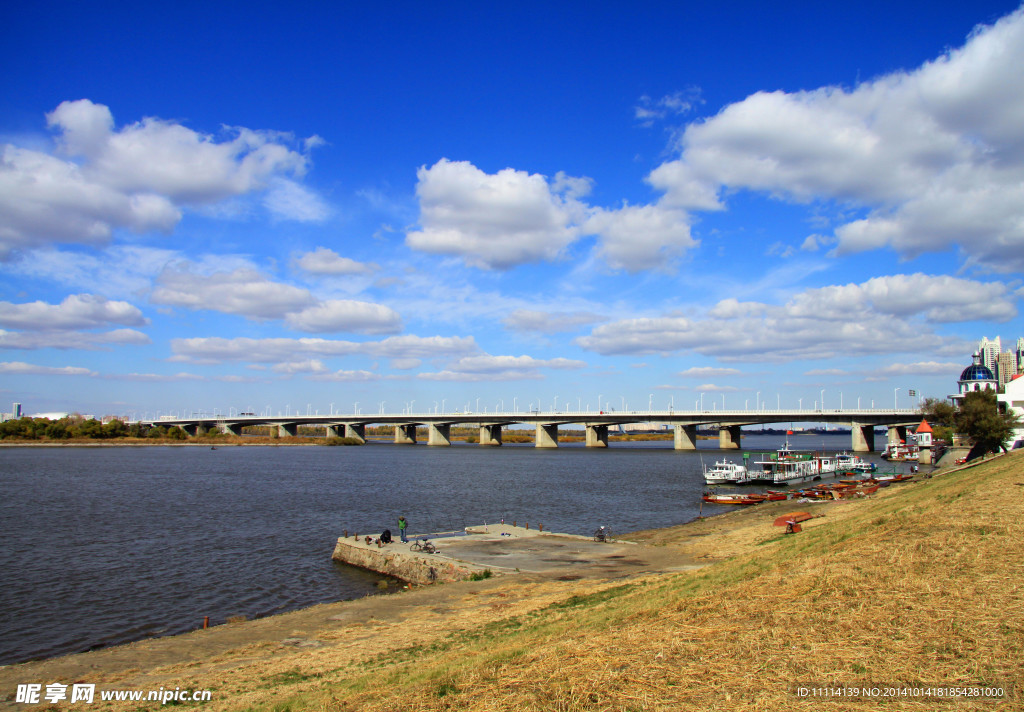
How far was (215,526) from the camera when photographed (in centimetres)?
5406

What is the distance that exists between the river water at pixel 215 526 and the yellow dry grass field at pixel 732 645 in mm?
11504

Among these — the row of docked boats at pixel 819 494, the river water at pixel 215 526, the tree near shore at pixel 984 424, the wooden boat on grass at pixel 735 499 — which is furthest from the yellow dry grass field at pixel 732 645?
the tree near shore at pixel 984 424

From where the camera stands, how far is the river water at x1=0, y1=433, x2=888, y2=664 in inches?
1166

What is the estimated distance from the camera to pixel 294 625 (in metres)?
24.1

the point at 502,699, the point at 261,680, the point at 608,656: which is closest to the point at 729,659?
the point at 608,656

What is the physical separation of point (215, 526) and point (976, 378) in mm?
163070

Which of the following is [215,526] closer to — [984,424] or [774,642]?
[774,642]

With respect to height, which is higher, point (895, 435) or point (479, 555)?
point (895, 435)

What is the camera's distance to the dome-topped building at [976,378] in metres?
147

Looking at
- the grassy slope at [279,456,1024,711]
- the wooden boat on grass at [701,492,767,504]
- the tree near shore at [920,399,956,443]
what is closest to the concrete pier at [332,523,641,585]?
the grassy slope at [279,456,1024,711]

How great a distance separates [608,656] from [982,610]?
686 centimetres

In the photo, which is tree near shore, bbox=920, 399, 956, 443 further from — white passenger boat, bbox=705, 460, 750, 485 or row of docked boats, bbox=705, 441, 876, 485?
white passenger boat, bbox=705, 460, 750, 485

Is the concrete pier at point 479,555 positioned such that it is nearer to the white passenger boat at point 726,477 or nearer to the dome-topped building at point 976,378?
the white passenger boat at point 726,477

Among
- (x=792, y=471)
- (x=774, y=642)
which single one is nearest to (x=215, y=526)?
(x=774, y=642)
